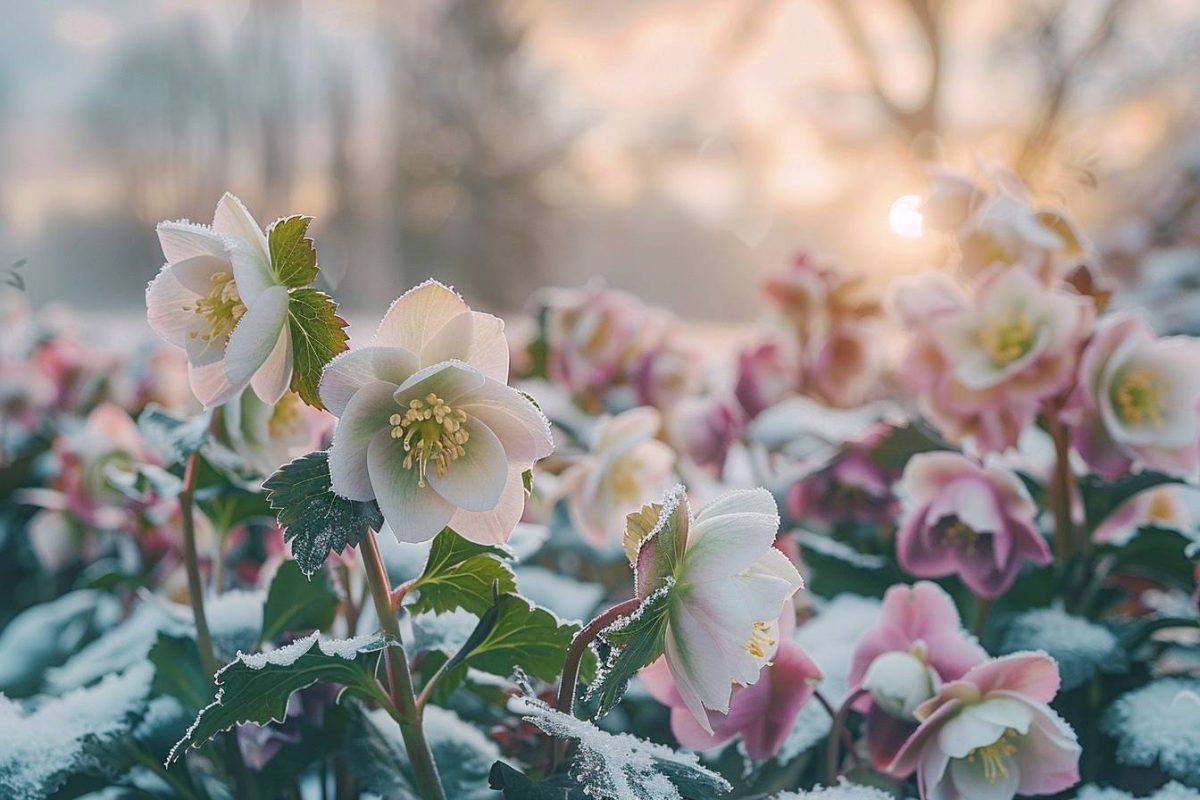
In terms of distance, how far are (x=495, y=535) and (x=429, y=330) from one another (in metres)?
0.09

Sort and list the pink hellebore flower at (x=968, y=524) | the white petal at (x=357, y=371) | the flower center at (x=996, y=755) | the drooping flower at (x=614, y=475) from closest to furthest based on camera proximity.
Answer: the white petal at (x=357, y=371)
the flower center at (x=996, y=755)
the pink hellebore flower at (x=968, y=524)
the drooping flower at (x=614, y=475)

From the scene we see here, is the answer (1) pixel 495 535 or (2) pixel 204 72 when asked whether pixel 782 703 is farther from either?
(2) pixel 204 72

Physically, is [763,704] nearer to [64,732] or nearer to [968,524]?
[968,524]

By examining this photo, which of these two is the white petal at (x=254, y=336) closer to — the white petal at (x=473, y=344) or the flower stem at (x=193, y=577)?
the white petal at (x=473, y=344)

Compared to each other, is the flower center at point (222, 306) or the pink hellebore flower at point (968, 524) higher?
the flower center at point (222, 306)

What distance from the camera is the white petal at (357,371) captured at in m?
0.36

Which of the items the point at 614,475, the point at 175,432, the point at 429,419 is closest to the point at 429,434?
the point at 429,419

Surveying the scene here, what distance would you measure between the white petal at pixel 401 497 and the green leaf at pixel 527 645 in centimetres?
9

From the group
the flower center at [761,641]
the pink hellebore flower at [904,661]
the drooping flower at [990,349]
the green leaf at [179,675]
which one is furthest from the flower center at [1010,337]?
the green leaf at [179,675]

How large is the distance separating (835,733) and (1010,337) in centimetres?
32

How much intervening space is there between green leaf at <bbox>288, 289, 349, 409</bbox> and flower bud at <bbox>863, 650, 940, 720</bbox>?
0.30 metres

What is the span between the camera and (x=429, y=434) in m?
0.37

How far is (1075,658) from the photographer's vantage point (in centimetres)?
61

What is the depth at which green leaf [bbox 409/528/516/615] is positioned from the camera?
43cm
